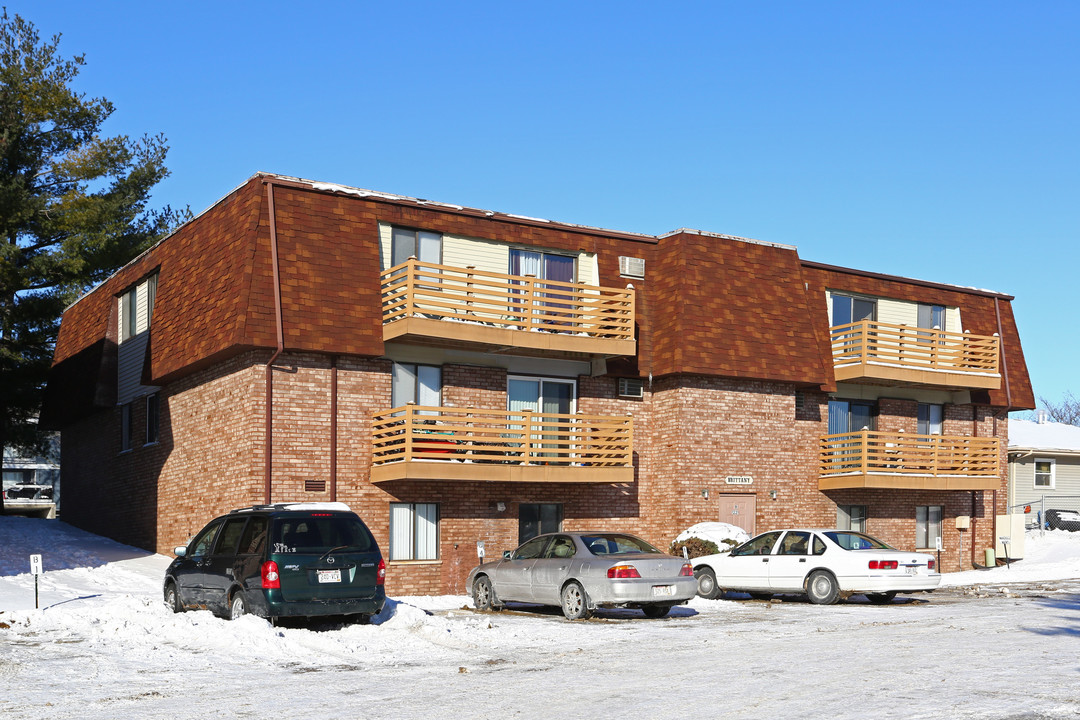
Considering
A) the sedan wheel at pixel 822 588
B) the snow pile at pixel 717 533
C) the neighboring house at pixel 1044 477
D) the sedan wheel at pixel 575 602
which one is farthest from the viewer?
the neighboring house at pixel 1044 477

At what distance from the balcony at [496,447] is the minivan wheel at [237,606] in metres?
7.47

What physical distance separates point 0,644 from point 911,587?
14.6m

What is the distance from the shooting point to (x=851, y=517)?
3131cm

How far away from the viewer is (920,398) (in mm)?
33375

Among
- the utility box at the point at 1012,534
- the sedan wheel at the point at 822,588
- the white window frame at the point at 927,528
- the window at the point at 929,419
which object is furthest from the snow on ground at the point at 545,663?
the utility box at the point at 1012,534

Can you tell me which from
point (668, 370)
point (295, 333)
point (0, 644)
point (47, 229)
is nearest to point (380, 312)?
point (295, 333)

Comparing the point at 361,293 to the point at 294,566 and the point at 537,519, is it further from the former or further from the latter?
the point at 294,566

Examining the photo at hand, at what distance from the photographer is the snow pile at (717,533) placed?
25516 mm

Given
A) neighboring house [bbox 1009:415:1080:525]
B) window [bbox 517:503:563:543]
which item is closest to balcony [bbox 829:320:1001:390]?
window [bbox 517:503:563:543]

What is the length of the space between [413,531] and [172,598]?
296 inches

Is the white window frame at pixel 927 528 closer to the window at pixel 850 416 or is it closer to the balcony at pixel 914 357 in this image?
the window at pixel 850 416

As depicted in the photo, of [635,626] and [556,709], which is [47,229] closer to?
[635,626]

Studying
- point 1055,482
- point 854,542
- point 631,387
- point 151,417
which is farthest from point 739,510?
point 1055,482

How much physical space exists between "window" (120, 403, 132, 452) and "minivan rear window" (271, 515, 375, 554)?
628 inches
